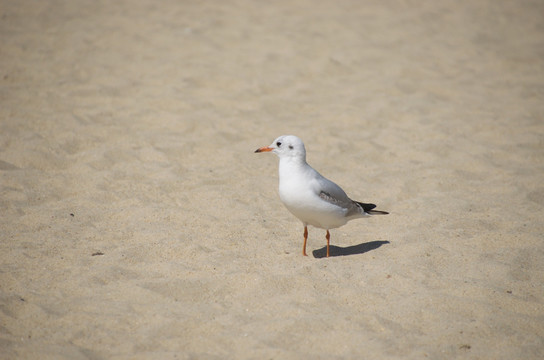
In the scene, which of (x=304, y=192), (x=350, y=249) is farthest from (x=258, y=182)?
(x=304, y=192)

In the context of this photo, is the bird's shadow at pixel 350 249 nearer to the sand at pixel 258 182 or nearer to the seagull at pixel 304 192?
the sand at pixel 258 182

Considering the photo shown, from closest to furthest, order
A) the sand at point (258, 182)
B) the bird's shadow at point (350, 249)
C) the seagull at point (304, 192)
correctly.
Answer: the sand at point (258, 182), the seagull at point (304, 192), the bird's shadow at point (350, 249)

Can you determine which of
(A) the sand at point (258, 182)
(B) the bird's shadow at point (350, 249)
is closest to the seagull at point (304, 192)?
(B) the bird's shadow at point (350, 249)

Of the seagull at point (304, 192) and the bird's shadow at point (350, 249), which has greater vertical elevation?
the seagull at point (304, 192)

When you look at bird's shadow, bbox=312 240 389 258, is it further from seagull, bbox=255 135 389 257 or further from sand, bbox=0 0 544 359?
seagull, bbox=255 135 389 257

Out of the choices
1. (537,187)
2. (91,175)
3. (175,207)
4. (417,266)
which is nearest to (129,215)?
(175,207)

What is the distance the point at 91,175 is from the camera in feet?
17.2

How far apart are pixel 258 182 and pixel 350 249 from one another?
150 cm

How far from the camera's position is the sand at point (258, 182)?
314cm

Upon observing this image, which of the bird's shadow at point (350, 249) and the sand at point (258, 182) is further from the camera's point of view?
the bird's shadow at point (350, 249)

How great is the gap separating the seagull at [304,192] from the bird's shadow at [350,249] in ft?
0.56

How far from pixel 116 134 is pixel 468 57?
6481mm

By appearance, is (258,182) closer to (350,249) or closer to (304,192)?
(350,249)

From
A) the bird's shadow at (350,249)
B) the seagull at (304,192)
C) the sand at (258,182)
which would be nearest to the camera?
the sand at (258,182)
